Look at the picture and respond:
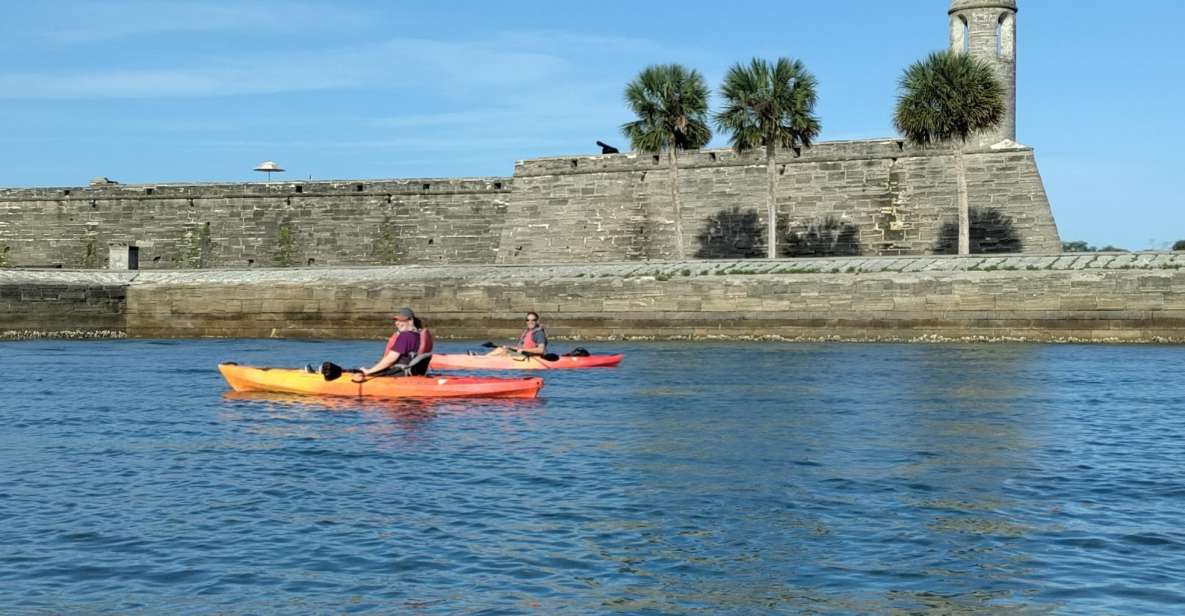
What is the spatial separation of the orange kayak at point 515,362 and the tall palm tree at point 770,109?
48.6ft

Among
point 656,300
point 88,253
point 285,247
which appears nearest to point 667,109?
point 656,300

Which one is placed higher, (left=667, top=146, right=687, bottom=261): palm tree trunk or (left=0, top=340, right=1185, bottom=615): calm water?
(left=667, top=146, right=687, bottom=261): palm tree trunk

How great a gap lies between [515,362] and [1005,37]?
21.4 meters

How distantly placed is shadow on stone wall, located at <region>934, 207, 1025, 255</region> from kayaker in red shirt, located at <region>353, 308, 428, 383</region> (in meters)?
24.0

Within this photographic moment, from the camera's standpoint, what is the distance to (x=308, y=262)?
49906mm

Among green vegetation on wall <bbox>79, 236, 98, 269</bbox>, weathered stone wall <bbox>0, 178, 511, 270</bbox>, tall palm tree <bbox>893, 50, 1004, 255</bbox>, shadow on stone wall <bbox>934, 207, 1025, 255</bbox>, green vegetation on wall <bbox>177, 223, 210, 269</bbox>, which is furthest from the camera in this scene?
green vegetation on wall <bbox>79, 236, 98, 269</bbox>

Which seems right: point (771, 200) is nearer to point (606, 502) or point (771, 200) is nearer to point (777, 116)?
point (777, 116)

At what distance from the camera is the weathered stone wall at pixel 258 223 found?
48781mm

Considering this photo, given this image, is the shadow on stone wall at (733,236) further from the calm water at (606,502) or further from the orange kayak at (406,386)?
the orange kayak at (406,386)

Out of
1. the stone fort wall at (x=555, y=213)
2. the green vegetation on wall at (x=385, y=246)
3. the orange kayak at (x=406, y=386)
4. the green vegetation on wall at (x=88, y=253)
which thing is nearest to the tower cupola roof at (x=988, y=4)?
the stone fort wall at (x=555, y=213)

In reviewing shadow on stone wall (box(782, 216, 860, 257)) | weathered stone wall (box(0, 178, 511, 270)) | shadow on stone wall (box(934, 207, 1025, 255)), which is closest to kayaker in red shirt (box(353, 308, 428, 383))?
shadow on stone wall (box(934, 207, 1025, 255))

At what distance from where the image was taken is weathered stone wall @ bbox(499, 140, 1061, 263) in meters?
40.5

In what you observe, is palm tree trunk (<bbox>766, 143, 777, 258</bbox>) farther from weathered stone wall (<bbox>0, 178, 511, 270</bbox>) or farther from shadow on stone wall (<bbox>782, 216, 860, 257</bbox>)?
weathered stone wall (<bbox>0, 178, 511, 270</bbox>)

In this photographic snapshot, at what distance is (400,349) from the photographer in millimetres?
19875
